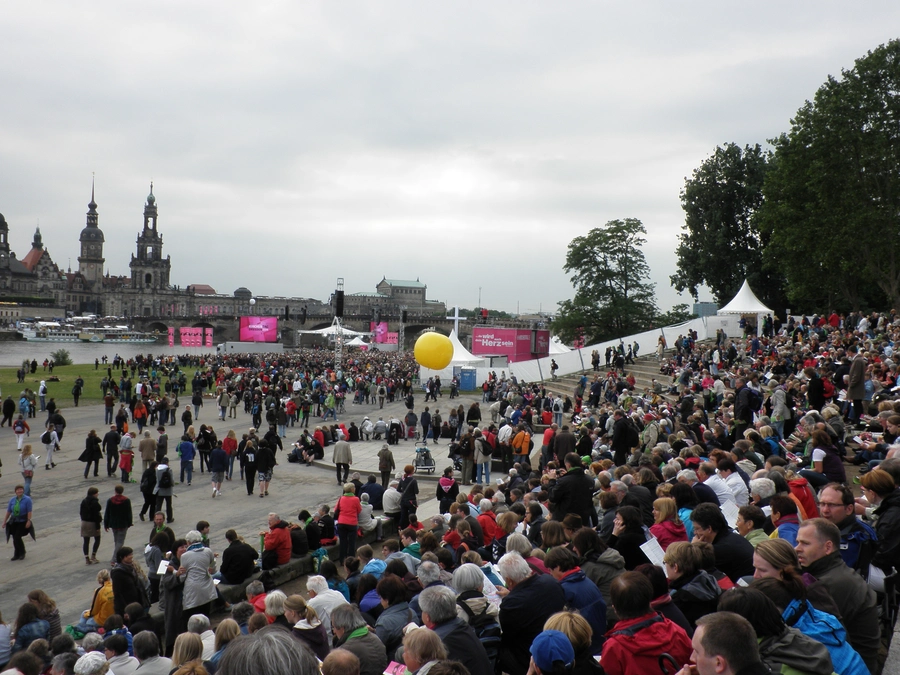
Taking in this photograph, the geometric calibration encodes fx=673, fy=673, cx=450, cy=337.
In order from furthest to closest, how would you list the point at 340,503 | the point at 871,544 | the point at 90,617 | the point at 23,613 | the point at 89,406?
1. the point at 89,406
2. the point at 340,503
3. the point at 90,617
4. the point at 23,613
5. the point at 871,544

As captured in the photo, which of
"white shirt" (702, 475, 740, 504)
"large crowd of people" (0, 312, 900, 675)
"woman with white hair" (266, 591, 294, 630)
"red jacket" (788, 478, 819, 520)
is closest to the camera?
"large crowd of people" (0, 312, 900, 675)

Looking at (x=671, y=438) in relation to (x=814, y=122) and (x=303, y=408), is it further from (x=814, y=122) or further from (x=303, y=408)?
(x=814, y=122)

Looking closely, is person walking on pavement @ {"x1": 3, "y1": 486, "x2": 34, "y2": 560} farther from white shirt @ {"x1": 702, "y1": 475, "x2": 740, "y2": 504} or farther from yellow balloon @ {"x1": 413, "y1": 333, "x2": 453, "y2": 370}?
yellow balloon @ {"x1": 413, "y1": 333, "x2": 453, "y2": 370}

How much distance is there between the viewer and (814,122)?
30.6m

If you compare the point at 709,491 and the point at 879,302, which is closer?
the point at 709,491

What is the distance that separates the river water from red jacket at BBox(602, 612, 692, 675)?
250 ft

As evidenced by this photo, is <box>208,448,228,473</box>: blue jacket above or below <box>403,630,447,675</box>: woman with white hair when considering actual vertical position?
below

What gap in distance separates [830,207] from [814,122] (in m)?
3.92

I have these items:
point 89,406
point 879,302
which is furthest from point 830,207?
point 89,406

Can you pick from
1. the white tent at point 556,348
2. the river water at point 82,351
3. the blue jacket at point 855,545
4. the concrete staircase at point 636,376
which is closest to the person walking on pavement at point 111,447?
→ the blue jacket at point 855,545

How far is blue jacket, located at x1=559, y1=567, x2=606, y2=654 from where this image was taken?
4.71 meters

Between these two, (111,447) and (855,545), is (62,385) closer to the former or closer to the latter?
(111,447)

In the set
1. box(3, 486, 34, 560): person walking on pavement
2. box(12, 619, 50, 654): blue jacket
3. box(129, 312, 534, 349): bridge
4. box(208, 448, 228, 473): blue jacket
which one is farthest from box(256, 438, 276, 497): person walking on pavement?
box(129, 312, 534, 349): bridge

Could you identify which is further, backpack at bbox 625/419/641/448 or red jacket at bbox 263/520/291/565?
backpack at bbox 625/419/641/448
